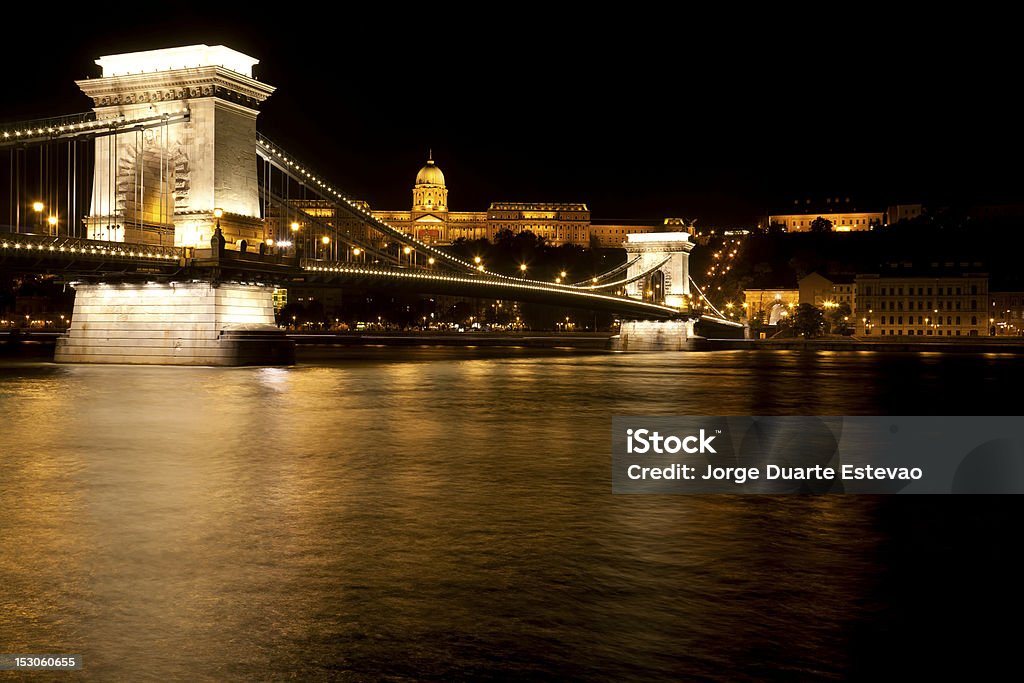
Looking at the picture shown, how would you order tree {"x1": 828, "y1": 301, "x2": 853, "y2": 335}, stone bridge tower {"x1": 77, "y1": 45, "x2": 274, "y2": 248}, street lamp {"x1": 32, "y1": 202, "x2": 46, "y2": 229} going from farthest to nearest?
tree {"x1": 828, "y1": 301, "x2": 853, "y2": 335}
stone bridge tower {"x1": 77, "y1": 45, "x2": 274, "y2": 248}
street lamp {"x1": 32, "y1": 202, "x2": 46, "y2": 229}

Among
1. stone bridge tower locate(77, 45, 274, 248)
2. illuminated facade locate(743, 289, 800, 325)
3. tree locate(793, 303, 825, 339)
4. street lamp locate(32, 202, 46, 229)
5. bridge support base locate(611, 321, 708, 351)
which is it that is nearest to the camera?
street lamp locate(32, 202, 46, 229)

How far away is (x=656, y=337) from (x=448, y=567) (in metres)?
83.0

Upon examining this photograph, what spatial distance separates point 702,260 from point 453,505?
170 m

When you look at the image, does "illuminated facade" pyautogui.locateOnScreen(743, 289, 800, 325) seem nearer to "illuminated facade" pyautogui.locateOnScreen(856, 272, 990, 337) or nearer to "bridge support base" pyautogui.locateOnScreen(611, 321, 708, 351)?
"illuminated facade" pyautogui.locateOnScreen(856, 272, 990, 337)

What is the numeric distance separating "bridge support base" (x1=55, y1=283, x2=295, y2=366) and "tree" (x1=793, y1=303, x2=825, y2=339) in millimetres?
78215

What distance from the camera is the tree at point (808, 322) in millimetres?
106812

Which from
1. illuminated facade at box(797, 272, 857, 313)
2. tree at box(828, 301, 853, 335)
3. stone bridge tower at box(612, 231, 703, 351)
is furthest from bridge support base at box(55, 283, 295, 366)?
illuminated facade at box(797, 272, 857, 313)

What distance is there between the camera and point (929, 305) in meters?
113

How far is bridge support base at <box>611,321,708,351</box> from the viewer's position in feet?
287

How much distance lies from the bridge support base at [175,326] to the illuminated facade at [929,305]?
91.7 metres

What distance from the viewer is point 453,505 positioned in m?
9.73

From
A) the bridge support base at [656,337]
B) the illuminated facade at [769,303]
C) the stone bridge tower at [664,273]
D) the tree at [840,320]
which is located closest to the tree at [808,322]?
the tree at [840,320]

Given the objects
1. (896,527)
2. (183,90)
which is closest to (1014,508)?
(896,527)

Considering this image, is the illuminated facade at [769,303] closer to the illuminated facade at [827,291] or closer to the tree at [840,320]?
the illuminated facade at [827,291]
